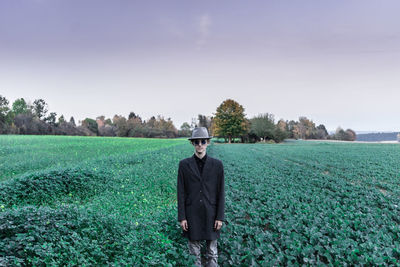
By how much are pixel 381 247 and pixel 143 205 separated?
6056mm

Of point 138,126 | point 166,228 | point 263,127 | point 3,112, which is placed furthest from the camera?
point 138,126

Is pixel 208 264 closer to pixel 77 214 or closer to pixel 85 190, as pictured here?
pixel 77 214

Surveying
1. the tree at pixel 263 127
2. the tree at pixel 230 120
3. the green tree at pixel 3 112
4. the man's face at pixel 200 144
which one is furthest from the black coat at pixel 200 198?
the green tree at pixel 3 112

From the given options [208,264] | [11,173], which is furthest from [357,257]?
[11,173]

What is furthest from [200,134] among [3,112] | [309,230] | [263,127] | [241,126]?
[3,112]

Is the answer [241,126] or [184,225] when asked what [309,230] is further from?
[241,126]

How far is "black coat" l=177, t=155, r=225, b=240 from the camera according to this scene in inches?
136

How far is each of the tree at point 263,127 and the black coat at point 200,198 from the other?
Result: 66486 mm

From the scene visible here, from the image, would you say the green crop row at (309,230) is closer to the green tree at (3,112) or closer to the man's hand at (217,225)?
the man's hand at (217,225)

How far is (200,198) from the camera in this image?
3477 millimetres

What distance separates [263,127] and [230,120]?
36.5ft

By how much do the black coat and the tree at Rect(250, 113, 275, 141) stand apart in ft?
218

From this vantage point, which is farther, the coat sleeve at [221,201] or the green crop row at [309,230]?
the green crop row at [309,230]

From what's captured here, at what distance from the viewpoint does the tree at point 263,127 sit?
67.6m
